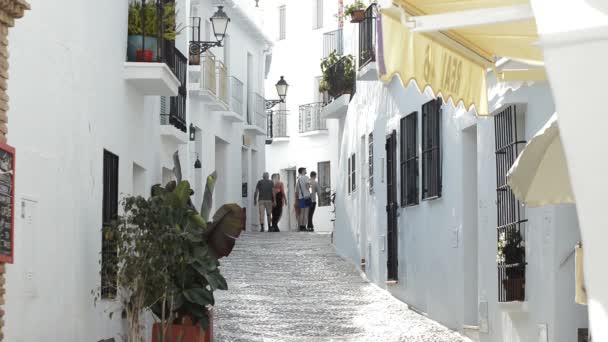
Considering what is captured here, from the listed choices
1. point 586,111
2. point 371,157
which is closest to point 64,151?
point 586,111

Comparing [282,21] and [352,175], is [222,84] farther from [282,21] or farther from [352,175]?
[282,21]

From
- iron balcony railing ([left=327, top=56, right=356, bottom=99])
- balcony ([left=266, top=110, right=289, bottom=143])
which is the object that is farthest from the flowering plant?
balcony ([left=266, top=110, right=289, bottom=143])

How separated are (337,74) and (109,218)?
15436 mm

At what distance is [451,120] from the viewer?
16156 mm

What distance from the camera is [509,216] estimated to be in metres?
13.1

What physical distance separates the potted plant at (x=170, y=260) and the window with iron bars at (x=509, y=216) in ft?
12.3

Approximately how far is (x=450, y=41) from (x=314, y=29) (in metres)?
37.1

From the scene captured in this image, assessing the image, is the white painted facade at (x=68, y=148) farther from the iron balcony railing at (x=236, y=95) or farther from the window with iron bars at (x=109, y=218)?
the iron balcony railing at (x=236, y=95)

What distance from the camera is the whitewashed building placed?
1155 centimetres

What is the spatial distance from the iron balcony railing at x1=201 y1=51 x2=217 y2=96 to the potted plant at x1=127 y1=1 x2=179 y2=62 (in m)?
11.5

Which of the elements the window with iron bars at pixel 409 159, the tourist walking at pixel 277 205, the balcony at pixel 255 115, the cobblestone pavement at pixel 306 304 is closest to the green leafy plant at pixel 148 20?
the cobblestone pavement at pixel 306 304

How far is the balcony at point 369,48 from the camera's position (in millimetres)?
21172

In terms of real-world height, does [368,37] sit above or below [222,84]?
below

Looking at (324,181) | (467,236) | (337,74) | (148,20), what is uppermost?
(337,74)
